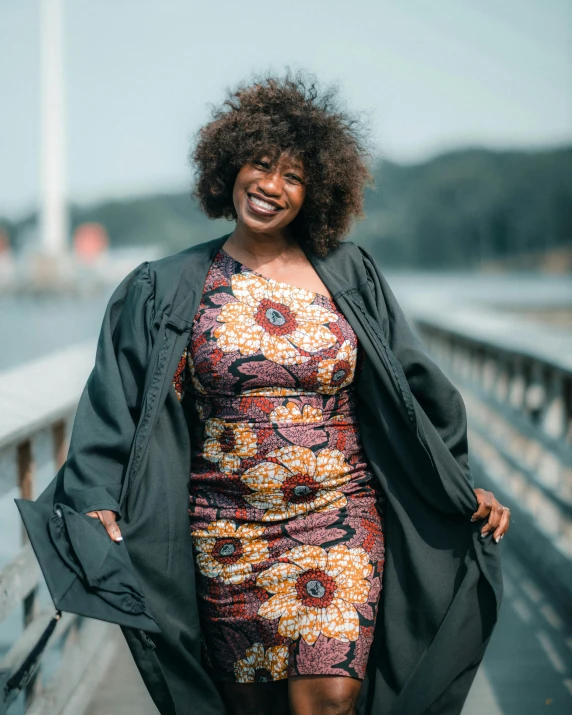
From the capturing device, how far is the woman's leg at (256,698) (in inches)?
109

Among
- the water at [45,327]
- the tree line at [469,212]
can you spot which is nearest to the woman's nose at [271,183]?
the water at [45,327]

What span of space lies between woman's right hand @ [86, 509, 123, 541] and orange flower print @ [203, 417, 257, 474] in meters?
Result: 0.36

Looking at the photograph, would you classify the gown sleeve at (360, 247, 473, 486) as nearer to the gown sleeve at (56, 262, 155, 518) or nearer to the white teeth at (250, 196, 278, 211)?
the white teeth at (250, 196, 278, 211)

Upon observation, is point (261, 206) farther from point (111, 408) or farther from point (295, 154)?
point (111, 408)

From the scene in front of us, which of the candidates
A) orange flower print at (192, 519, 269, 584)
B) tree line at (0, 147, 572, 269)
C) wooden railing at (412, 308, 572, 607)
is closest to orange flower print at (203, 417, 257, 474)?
orange flower print at (192, 519, 269, 584)

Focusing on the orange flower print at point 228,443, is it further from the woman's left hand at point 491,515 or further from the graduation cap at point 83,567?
the woman's left hand at point 491,515

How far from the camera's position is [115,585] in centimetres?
240

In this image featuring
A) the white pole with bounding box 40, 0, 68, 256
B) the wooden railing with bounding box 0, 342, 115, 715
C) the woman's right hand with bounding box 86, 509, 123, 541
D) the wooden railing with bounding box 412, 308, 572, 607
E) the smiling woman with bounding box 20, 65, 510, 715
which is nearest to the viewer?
the woman's right hand with bounding box 86, 509, 123, 541

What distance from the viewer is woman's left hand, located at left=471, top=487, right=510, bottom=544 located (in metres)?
2.70

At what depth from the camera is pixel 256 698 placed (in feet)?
9.14

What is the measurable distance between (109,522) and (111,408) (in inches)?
11.1

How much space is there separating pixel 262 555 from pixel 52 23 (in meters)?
39.3

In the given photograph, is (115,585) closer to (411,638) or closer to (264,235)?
(411,638)

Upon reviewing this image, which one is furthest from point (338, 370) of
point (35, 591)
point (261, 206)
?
point (35, 591)
